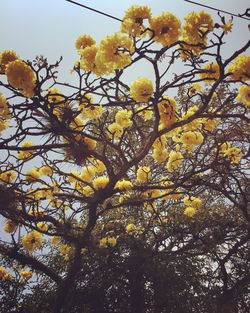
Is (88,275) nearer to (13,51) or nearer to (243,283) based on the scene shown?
(243,283)

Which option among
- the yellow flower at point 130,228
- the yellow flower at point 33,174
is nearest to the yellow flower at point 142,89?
the yellow flower at point 33,174

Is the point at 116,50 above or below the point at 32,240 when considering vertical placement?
above

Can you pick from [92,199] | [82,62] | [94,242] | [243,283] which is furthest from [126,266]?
[82,62]

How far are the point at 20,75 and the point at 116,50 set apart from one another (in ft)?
3.08

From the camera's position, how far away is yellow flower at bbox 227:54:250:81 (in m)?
3.32

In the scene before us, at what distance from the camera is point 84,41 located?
12.8 ft

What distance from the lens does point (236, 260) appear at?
7.03 meters

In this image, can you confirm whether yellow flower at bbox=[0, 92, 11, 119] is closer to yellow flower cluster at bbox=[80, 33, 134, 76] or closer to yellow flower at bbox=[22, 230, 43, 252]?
yellow flower cluster at bbox=[80, 33, 134, 76]

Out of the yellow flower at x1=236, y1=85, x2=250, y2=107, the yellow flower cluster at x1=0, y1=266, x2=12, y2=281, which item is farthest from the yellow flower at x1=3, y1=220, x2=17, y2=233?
the yellow flower at x1=236, y1=85, x2=250, y2=107

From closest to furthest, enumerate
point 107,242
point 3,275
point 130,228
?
point 107,242, point 130,228, point 3,275

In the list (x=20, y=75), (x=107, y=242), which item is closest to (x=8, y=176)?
(x=107, y=242)

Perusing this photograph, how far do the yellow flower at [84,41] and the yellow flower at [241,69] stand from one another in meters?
1.64

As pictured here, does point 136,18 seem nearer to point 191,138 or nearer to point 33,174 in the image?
point 191,138

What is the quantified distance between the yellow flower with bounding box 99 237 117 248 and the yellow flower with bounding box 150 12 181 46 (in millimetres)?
3752
